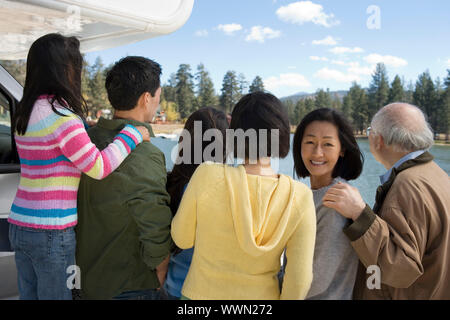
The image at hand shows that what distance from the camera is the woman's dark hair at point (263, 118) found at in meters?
1.08

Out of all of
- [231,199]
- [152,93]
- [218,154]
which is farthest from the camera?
[218,154]

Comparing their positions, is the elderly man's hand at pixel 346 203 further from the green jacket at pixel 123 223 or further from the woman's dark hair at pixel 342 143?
the green jacket at pixel 123 223

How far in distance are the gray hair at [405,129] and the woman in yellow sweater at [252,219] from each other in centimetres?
51

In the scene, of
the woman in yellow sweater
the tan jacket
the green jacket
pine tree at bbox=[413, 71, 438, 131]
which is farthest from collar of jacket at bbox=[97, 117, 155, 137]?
pine tree at bbox=[413, 71, 438, 131]

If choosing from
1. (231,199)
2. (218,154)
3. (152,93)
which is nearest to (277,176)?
(231,199)

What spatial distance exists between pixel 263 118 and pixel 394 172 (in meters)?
0.62

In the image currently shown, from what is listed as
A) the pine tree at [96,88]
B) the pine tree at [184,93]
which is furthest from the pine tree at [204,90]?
the pine tree at [96,88]

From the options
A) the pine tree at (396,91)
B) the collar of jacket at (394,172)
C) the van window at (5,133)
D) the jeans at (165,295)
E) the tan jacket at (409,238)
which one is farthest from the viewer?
the pine tree at (396,91)

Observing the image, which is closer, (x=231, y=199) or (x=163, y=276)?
(x=231, y=199)

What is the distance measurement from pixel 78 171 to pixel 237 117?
0.63 metres

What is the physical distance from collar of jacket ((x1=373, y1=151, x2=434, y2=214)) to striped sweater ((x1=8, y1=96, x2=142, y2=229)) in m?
0.99
